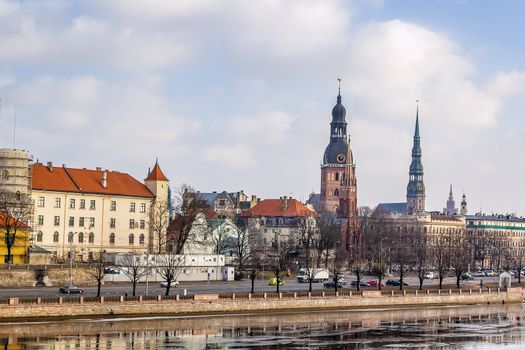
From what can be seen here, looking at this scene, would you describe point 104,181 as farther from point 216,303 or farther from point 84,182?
point 216,303

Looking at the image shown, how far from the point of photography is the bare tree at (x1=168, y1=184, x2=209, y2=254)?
15300cm

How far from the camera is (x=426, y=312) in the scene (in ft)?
390

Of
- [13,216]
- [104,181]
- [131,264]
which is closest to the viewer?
[131,264]

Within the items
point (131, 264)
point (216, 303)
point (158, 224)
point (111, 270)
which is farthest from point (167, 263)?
point (216, 303)

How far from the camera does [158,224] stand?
15850 cm

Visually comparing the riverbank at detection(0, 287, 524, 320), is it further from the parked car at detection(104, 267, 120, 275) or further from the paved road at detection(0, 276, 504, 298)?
the parked car at detection(104, 267, 120, 275)

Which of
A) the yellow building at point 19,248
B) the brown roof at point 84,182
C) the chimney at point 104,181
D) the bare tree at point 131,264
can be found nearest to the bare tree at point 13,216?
the yellow building at point 19,248

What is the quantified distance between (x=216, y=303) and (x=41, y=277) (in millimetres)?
27803

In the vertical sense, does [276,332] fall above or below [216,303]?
below

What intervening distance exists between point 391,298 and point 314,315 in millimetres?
18362

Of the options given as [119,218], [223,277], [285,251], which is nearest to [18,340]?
[223,277]

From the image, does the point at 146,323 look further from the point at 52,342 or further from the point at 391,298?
the point at 391,298

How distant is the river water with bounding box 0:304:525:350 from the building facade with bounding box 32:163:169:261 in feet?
167

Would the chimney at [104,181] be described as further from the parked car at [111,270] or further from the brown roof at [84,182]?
the parked car at [111,270]
